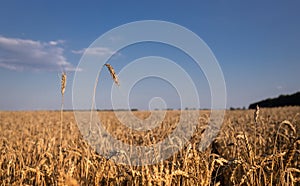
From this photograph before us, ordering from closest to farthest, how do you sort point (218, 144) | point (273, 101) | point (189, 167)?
1. point (189, 167)
2. point (218, 144)
3. point (273, 101)

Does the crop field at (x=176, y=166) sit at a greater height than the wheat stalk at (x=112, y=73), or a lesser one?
lesser

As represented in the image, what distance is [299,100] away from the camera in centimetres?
6094

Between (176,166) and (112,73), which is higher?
(112,73)

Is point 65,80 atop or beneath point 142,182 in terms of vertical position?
atop

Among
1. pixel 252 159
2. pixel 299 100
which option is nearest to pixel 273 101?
pixel 299 100

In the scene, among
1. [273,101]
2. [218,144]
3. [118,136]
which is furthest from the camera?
[273,101]

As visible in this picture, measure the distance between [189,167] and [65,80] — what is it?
5.26 ft

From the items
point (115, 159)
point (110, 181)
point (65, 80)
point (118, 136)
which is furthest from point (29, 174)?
point (118, 136)

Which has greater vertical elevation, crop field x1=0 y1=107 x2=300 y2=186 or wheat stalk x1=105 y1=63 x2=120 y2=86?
wheat stalk x1=105 y1=63 x2=120 y2=86

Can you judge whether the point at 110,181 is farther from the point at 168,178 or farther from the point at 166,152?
the point at 166,152

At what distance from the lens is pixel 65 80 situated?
2783mm

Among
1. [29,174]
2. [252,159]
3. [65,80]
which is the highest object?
→ [65,80]

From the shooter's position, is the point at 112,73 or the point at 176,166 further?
the point at 176,166

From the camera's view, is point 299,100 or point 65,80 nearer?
point 65,80
